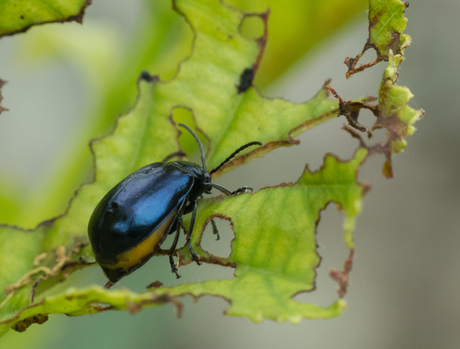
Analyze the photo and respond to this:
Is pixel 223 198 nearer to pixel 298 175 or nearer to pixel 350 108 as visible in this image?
pixel 350 108

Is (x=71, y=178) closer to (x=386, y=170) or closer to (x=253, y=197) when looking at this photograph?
(x=253, y=197)

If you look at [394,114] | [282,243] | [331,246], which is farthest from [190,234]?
[331,246]

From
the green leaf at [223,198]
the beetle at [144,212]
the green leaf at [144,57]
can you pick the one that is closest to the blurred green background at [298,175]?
the green leaf at [144,57]

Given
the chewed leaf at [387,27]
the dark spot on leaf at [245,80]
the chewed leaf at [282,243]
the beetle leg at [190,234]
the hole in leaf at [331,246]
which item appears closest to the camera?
the chewed leaf at [282,243]

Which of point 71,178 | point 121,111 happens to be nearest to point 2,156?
point 71,178

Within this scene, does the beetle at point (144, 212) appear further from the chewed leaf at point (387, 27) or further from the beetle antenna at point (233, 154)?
the chewed leaf at point (387, 27)

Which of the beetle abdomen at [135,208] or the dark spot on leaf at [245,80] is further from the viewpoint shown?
the dark spot on leaf at [245,80]
